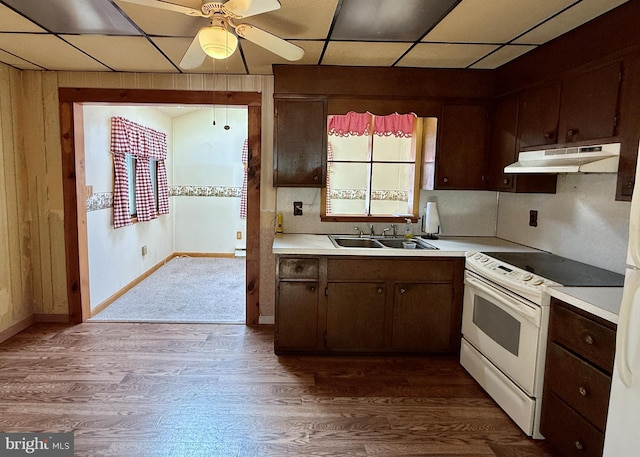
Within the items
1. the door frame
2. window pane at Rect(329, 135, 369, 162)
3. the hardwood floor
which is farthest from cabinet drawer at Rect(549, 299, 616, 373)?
window pane at Rect(329, 135, 369, 162)

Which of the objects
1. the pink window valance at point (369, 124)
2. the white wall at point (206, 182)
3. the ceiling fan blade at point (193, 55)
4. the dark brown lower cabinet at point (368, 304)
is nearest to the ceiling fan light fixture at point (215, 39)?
the ceiling fan blade at point (193, 55)

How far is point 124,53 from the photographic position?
2855 mm

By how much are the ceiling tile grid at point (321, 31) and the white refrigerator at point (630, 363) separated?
1.26 metres

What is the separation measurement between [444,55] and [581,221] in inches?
58.3

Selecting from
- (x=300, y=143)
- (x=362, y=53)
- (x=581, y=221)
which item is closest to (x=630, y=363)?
(x=581, y=221)

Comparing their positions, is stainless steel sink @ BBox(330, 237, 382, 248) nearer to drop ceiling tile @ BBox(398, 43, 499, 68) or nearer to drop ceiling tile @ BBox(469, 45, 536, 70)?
drop ceiling tile @ BBox(398, 43, 499, 68)

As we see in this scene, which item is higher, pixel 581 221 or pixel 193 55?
pixel 193 55

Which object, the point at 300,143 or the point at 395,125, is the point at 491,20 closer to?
the point at 395,125

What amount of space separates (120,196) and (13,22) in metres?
2.37

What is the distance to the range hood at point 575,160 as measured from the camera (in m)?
1.98

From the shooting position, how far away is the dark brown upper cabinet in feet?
9.26

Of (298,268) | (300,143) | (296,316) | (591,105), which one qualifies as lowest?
(296,316)

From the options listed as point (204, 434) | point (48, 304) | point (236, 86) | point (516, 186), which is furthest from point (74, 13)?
Result: point (516, 186)

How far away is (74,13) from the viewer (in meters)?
2.15
